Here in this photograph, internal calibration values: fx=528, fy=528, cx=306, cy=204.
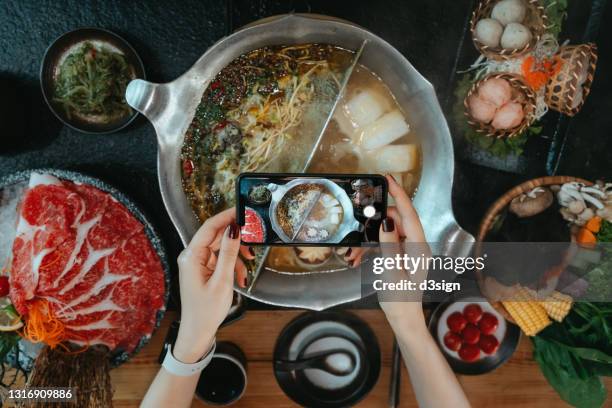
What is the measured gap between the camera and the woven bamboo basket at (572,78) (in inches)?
109

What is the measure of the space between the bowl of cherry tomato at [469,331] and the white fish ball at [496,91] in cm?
107

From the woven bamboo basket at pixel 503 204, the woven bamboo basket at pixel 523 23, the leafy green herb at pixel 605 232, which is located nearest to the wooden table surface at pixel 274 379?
the woven bamboo basket at pixel 503 204

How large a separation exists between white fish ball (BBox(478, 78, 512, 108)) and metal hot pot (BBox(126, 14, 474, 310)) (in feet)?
1.34

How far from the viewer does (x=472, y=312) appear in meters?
2.91

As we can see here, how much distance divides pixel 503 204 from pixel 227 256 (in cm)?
151

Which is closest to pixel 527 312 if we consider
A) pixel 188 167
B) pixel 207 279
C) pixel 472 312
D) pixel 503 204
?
pixel 472 312

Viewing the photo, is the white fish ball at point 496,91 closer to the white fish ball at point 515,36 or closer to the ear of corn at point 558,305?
the white fish ball at point 515,36

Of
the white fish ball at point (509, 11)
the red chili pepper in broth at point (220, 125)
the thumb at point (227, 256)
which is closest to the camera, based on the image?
the thumb at point (227, 256)

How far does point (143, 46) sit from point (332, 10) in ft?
3.38

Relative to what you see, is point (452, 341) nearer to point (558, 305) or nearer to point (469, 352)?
point (469, 352)

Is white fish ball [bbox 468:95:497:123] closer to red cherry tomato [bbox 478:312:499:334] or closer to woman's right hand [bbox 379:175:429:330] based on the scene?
woman's right hand [bbox 379:175:429:330]

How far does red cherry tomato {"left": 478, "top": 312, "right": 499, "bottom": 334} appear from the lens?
2.91 m

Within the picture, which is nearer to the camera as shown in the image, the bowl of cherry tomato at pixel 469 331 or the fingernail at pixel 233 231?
the fingernail at pixel 233 231

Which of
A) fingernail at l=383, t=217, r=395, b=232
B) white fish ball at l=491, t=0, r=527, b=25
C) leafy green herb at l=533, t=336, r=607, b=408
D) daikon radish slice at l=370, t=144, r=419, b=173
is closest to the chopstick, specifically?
leafy green herb at l=533, t=336, r=607, b=408
